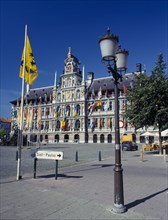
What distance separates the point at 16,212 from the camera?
5.12 metres

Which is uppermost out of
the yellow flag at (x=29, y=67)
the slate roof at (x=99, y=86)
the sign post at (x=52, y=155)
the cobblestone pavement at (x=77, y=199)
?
the slate roof at (x=99, y=86)

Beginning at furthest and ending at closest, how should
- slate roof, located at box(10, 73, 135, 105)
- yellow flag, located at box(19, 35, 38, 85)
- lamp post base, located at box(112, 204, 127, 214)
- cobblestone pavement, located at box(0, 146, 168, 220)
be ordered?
slate roof, located at box(10, 73, 135, 105) < yellow flag, located at box(19, 35, 38, 85) < lamp post base, located at box(112, 204, 127, 214) < cobblestone pavement, located at box(0, 146, 168, 220)

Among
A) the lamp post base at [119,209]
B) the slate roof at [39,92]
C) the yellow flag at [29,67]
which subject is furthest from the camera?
the slate roof at [39,92]

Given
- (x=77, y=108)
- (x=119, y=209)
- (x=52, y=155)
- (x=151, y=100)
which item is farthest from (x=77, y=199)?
(x=77, y=108)

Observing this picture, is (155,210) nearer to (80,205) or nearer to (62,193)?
(80,205)

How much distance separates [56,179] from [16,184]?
1.70 metres

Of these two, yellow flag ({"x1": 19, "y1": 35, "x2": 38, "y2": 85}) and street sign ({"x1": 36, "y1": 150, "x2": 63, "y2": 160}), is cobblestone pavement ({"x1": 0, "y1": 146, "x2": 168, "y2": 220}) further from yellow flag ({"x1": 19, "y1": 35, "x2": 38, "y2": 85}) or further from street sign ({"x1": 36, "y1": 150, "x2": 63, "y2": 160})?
yellow flag ({"x1": 19, "y1": 35, "x2": 38, "y2": 85})

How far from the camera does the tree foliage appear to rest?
20922 mm

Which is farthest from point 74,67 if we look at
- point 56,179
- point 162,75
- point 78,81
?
point 56,179

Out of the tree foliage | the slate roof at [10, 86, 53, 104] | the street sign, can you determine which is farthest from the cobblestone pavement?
the slate roof at [10, 86, 53, 104]

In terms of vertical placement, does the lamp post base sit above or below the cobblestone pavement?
above

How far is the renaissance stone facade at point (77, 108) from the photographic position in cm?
6044

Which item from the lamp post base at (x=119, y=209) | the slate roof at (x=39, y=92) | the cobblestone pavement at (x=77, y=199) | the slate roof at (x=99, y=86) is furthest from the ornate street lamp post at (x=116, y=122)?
the slate roof at (x=39, y=92)

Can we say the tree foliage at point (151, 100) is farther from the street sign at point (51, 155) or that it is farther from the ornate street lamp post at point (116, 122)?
the ornate street lamp post at point (116, 122)
